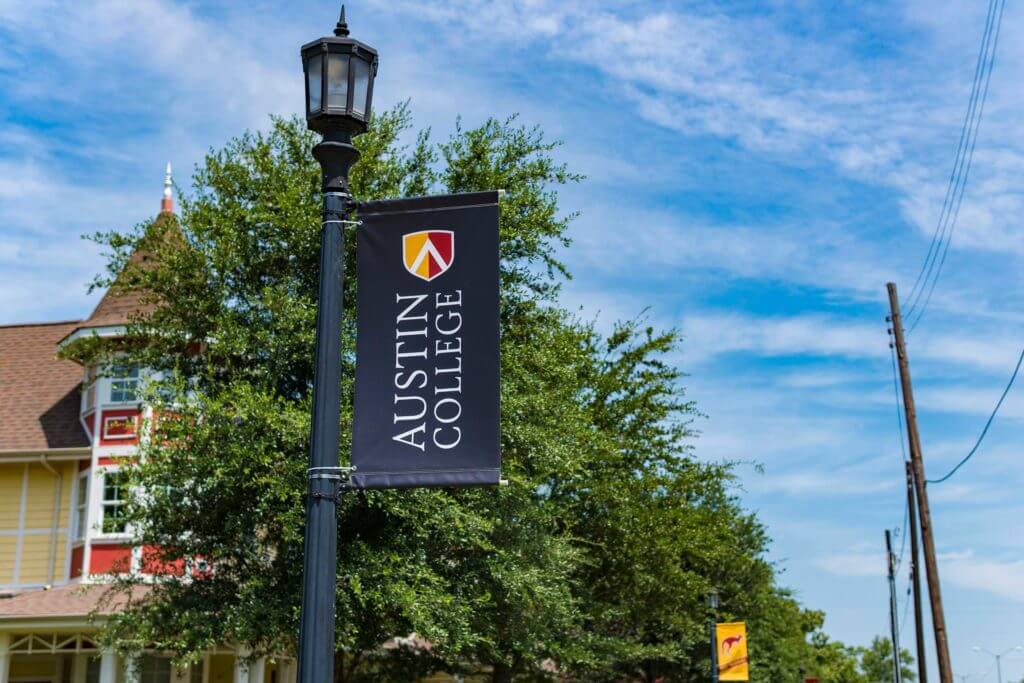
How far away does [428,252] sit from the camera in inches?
299

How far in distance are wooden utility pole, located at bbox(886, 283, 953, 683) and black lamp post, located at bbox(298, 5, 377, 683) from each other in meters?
25.1

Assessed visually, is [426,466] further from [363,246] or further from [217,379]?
[217,379]

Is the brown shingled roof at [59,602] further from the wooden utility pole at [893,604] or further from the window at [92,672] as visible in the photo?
the wooden utility pole at [893,604]

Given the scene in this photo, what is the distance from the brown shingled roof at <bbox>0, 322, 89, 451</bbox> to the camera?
28.3 metres

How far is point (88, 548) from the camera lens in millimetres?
26406

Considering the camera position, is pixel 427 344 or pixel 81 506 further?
pixel 81 506

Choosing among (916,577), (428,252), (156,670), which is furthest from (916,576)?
(428,252)

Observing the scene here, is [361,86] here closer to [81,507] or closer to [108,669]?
[108,669]

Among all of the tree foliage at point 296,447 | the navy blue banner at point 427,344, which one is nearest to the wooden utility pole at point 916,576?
the tree foliage at point 296,447

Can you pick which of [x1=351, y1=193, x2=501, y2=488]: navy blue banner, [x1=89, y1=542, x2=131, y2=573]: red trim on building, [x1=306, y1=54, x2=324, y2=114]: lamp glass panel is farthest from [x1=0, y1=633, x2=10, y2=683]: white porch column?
[x1=306, y1=54, x2=324, y2=114]: lamp glass panel

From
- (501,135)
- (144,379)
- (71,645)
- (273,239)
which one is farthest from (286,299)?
(71,645)

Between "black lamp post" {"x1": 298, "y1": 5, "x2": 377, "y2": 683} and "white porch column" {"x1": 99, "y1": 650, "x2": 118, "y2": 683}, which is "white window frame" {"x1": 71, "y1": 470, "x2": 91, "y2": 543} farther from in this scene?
"black lamp post" {"x1": 298, "y1": 5, "x2": 377, "y2": 683}

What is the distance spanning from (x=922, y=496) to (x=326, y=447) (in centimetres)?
2646

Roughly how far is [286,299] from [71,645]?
1424 cm
